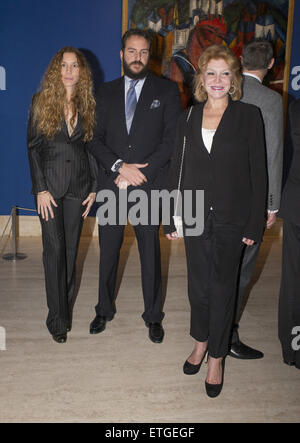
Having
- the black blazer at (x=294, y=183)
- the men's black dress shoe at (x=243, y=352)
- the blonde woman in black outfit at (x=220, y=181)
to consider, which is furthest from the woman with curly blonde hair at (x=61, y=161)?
the black blazer at (x=294, y=183)

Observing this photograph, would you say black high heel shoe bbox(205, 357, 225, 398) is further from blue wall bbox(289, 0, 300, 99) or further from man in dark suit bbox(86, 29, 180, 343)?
blue wall bbox(289, 0, 300, 99)

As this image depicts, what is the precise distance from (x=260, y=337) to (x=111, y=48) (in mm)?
3822

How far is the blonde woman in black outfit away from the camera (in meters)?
2.49

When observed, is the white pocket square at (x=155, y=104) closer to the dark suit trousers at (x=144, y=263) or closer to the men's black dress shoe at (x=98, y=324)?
the dark suit trousers at (x=144, y=263)

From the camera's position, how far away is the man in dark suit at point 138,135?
123 inches

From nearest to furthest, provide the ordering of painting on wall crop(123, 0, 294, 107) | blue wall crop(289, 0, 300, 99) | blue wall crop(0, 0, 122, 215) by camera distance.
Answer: blue wall crop(0, 0, 122, 215), painting on wall crop(123, 0, 294, 107), blue wall crop(289, 0, 300, 99)

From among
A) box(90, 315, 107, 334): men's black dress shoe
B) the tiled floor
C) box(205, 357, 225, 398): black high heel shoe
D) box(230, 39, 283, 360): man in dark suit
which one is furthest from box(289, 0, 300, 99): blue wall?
box(205, 357, 225, 398): black high heel shoe

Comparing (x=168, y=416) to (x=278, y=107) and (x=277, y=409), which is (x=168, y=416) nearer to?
(x=277, y=409)

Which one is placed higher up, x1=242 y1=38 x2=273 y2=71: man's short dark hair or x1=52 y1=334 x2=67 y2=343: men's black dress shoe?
x1=242 y1=38 x2=273 y2=71: man's short dark hair

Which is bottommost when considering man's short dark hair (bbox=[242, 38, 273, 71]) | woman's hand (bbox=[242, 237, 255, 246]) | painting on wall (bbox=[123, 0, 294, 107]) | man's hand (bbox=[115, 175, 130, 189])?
woman's hand (bbox=[242, 237, 255, 246])

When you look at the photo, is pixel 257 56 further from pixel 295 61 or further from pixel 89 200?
pixel 295 61

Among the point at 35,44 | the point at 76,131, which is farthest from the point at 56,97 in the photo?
the point at 35,44

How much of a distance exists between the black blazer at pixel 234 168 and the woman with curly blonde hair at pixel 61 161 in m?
0.85
